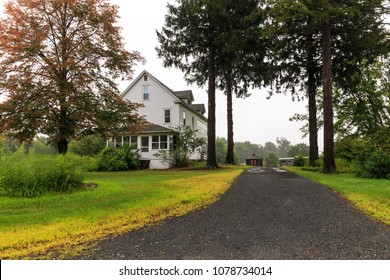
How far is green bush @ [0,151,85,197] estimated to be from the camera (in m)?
8.66

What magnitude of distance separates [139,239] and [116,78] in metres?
14.0

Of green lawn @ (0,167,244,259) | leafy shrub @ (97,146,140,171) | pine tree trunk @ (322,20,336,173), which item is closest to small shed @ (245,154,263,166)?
leafy shrub @ (97,146,140,171)

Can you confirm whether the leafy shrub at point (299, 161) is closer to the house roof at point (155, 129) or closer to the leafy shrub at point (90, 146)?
the house roof at point (155, 129)

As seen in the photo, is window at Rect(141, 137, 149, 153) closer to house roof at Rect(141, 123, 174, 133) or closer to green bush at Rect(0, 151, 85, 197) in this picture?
house roof at Rect(141, 123, 174, 133)

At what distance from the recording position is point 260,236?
184 inches

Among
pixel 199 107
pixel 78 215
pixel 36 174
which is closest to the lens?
pixel 78 215

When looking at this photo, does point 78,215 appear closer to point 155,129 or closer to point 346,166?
point 346,166

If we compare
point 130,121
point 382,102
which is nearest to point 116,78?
point 130,121

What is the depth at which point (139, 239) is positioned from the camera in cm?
465

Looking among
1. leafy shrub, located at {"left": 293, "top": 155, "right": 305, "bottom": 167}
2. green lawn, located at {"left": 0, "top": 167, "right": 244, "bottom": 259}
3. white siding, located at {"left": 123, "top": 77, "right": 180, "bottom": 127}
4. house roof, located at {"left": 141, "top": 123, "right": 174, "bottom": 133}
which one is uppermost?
white siding, located at {"left": 123, "top": 77, "right": 180, "bottom": 127}

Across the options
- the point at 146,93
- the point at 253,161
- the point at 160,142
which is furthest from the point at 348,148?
the point at 253,161

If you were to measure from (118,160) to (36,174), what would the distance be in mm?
15093

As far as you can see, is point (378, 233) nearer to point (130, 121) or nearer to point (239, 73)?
point (130, 121)

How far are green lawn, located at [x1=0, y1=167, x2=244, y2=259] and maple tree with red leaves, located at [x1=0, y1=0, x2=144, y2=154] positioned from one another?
238 inches
